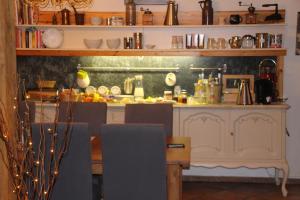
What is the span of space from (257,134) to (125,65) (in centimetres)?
160

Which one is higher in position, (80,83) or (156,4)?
(156,4)

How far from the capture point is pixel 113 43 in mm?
4961

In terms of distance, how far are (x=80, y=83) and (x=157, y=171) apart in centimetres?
259

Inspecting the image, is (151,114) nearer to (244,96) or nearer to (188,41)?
(244,96)

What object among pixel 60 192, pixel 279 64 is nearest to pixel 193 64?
pixel 279 64

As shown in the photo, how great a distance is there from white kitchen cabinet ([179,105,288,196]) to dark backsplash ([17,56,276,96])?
0.58m

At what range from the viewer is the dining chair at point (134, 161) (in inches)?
106

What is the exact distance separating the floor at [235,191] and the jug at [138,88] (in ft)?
3.41

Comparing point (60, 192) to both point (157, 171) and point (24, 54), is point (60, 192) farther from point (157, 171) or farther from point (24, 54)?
point (24, 54)

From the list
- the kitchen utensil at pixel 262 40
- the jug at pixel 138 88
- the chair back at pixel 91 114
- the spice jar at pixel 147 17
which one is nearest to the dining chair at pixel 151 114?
the chair back at pixel 91 114

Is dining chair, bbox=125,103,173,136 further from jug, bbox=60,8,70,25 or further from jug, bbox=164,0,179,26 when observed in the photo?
jug, bbox=60,8,70,25

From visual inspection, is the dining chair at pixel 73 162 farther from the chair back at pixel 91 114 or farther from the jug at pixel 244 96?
the jug at pixel 244 96

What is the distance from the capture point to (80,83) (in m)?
5.13

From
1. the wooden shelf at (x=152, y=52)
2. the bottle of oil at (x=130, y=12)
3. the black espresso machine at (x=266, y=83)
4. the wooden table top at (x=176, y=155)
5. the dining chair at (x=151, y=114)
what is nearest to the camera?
the wooden table top at (x=176, y=155)
